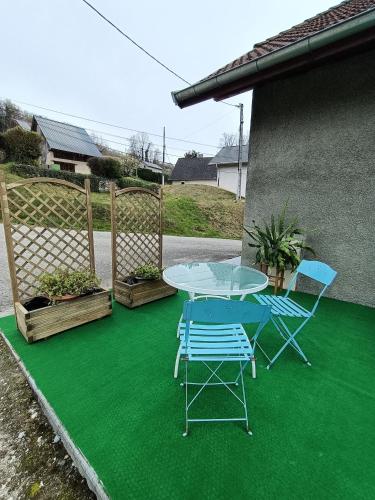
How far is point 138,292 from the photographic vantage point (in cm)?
312

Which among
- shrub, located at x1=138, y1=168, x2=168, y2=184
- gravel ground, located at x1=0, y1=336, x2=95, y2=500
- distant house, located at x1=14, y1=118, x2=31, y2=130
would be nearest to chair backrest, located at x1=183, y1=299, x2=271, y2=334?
gravel ground, located at x1=0, y1=336, x2=95, y2=500

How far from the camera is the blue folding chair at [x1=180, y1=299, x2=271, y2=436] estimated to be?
128 centimetres

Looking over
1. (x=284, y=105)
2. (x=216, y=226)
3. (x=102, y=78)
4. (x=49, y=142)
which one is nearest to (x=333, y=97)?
(x=284, y=105)

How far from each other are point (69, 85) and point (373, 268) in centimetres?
1631

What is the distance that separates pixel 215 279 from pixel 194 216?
37.0 ft

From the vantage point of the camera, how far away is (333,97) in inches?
130

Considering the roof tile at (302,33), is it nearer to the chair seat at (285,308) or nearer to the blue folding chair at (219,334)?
the chair seat at (285,308)

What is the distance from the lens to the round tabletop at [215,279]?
1.98m

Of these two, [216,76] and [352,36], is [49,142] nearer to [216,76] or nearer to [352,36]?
[216,76]

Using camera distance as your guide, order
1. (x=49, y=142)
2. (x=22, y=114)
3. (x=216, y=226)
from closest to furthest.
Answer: (x=216, y=226)
(x=49, y=142)
(x=22, y=114)

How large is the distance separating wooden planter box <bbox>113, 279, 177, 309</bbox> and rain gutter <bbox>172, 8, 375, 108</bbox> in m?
2.71

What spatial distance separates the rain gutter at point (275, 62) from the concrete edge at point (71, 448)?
3742mm

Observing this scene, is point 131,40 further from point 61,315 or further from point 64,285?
point 61,315

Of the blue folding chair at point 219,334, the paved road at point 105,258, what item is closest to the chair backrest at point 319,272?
the blue folding chair at point 219,334
